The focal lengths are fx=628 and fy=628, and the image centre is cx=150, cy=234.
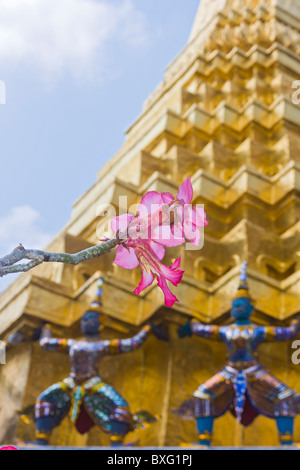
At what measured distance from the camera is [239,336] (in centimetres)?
666

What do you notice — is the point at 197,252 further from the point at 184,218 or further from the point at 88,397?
the point at 184,218

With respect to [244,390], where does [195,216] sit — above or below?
below

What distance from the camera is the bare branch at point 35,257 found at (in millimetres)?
1163

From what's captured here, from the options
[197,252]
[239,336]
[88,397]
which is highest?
[197,252]

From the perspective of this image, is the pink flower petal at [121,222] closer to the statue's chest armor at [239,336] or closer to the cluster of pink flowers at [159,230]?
the cluster of pink flowers at [159,230]

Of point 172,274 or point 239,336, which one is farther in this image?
point 239,336

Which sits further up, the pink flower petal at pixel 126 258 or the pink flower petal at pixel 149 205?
the pink flower petal at pixel 149 205

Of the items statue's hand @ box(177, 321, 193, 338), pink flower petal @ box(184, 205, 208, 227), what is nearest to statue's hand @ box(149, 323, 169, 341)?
statue's hand @ box(177, 321, 193, 338)

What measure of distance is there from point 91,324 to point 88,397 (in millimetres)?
840

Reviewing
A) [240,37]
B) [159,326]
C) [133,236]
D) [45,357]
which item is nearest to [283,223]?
[159,326]

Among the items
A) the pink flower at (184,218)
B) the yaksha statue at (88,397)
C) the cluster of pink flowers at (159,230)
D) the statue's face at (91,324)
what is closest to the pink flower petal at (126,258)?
the cluster of pink flowers at (159,230)

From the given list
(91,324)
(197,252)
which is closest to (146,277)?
(91,324)

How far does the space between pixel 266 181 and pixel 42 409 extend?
17.4 feet
